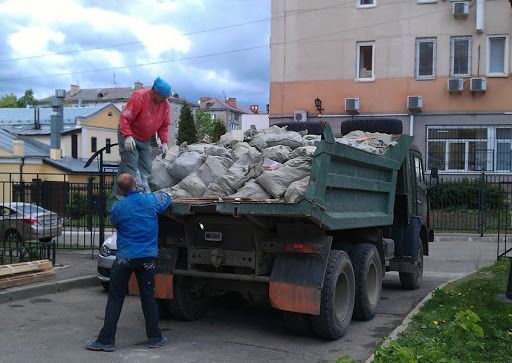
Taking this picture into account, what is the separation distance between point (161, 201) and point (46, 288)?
4016 mm

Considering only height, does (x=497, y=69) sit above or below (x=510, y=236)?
above

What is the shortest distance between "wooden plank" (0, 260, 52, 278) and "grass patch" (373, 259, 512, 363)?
578 cm

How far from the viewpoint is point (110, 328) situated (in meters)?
6.41

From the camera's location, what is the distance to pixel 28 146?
47.2 meters

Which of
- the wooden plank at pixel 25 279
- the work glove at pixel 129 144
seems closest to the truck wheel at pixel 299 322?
the work glove at pixel 129 144

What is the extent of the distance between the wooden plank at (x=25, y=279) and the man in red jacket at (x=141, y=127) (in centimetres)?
307

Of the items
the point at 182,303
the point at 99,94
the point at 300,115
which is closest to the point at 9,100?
the point at 99,94

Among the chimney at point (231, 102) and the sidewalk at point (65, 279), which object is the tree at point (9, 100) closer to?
the chimney at point (231, 102)

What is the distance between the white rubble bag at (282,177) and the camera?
21.5 ft

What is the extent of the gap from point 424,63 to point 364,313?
66.6 ft

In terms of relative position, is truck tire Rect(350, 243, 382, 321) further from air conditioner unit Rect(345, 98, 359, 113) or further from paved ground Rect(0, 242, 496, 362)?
air conditioner unit Rect(345, 98, 359, 113)

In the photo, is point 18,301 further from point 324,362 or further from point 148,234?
point 324,362

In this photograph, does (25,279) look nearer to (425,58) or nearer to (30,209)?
(30,209)

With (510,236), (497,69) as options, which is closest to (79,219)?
(510,236)
